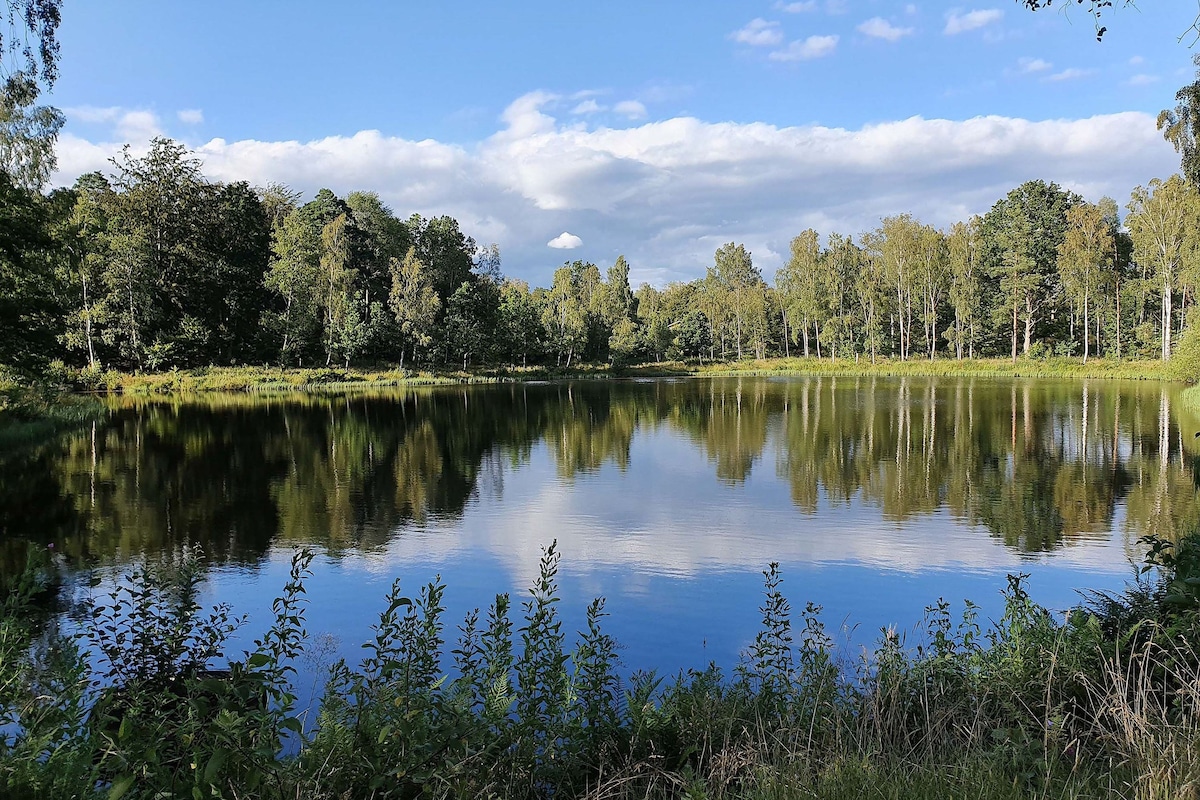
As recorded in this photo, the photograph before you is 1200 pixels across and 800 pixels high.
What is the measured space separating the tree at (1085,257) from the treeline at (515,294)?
0.18 meters

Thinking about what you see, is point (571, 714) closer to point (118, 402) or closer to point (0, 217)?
point (0, 217)

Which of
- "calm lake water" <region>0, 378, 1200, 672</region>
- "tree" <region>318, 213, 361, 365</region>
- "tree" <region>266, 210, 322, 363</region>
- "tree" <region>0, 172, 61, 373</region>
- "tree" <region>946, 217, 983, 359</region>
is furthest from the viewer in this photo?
"tree" <region>946, 217, 983, 359</region>

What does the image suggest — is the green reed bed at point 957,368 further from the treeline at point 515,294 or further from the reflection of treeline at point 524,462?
the reflection of treeline at point 524,462

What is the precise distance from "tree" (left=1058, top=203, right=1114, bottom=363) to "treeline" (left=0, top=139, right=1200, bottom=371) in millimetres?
184

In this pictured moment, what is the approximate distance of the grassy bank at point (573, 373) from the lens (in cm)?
5325

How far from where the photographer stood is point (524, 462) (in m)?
23.2

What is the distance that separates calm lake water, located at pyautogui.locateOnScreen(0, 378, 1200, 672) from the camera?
34.0 feet

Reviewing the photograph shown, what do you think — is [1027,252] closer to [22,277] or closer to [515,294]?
[515,294]

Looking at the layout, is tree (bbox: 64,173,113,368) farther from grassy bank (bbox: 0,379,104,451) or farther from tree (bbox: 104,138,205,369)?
grassy bank (bbox: 0,379,104,451)

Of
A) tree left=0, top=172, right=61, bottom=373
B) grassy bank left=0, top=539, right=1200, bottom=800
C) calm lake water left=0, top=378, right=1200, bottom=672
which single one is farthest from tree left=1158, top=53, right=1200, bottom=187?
tree left=0, top=172, right=61, bottom=373

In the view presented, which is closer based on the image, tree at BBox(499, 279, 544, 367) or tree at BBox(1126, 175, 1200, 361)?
tree at BBox(1126, 175, 1200, 361)

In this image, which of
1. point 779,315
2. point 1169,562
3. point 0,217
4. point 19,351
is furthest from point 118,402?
point 779,315

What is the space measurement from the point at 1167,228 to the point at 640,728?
66.8 m

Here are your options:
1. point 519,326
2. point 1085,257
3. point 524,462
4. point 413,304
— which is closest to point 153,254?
point 413,304
